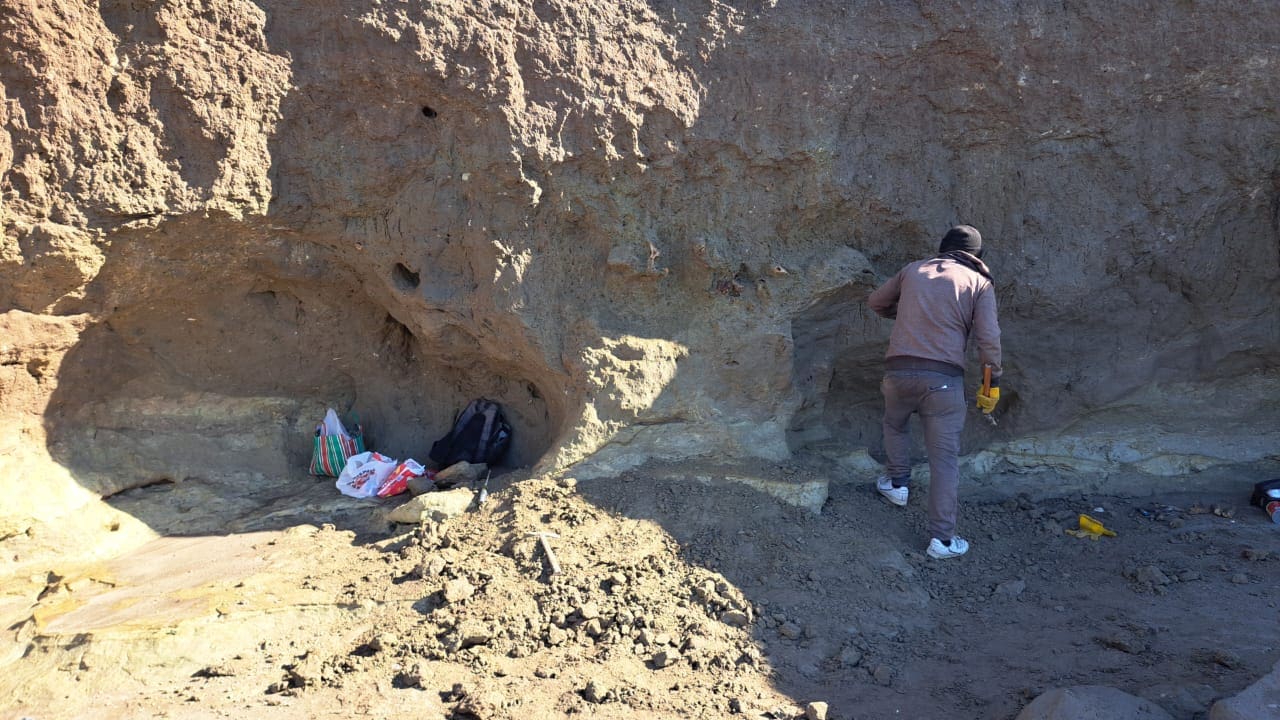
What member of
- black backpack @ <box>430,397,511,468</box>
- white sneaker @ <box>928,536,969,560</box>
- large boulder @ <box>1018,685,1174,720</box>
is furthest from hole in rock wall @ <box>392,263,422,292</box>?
large boulder @ <box>1018,685,1174,720</box>

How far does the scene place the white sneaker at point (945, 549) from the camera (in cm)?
414

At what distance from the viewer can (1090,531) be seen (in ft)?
14.6

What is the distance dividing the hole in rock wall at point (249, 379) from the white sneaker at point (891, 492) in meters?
1.70

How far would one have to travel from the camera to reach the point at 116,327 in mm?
4625

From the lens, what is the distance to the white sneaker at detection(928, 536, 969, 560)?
4.14m

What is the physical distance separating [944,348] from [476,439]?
8.23 ft

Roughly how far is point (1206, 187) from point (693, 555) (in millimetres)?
3267

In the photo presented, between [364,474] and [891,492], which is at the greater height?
[891,492]

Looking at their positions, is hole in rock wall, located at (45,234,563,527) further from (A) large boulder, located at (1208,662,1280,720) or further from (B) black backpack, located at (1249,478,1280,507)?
(B) black backpack, located at (1249,478,1280,507)

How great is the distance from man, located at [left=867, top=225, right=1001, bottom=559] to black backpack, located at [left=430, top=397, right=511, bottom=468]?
2.17 m

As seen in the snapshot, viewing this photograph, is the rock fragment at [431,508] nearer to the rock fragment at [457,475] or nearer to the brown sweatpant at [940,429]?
the rock fragment at [457,475]

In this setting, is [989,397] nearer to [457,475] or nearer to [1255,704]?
[1255,704]

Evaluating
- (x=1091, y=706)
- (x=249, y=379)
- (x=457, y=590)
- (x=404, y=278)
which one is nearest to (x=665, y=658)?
(x=457, y=590)

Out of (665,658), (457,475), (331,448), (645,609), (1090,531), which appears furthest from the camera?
(331,448)
